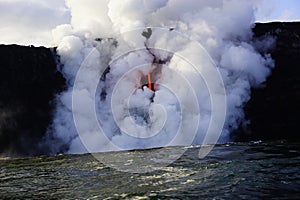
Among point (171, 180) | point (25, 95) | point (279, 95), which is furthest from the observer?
point (279, 95)

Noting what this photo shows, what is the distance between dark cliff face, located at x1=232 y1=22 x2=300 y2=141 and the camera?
31.7 meters

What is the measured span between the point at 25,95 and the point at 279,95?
23333mm

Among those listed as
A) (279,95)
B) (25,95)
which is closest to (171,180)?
(25,95)

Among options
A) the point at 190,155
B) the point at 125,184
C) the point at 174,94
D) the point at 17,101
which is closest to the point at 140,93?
the point at 174,94

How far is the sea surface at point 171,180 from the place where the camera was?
32.7 ft

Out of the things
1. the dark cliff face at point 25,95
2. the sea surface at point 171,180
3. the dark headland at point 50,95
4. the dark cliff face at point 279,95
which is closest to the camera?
the sea surface at point 171,180

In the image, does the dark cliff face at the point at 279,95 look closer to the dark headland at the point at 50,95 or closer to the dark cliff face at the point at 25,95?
the dark headland at the point at 50,95

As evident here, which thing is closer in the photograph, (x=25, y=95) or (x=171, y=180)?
(x=171, y=180)

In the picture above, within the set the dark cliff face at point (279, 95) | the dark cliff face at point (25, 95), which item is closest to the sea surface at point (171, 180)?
the dark cliff face at point (25, 95)

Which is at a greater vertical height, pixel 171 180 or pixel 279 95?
pixel 279 95

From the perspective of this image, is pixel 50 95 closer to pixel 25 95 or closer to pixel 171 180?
pixel 25 95

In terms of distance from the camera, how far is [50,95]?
3238 cm

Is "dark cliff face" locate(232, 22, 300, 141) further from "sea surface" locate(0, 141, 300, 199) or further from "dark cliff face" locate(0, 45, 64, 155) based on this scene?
"dark cliff face" locate(0, 45, 64, 155)

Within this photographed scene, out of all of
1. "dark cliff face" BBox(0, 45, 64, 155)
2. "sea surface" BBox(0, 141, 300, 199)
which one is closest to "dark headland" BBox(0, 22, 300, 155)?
"dark cliff face" BBox(0, 45, 64, 155)
